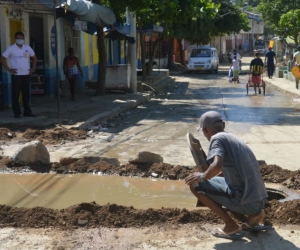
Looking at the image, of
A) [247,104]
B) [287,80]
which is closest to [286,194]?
[247,104]

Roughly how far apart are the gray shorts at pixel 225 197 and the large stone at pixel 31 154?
4.10m

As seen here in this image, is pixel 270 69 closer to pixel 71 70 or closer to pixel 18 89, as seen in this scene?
pixel 71 70

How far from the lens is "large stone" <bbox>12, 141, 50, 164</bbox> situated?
910 centimetres

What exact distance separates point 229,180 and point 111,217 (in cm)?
140

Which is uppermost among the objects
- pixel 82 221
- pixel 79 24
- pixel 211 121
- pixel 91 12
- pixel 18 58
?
pixel 91 12

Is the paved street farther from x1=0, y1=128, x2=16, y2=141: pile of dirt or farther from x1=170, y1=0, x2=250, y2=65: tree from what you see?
x1=170, y1=0, x2=250, y2=65: tree

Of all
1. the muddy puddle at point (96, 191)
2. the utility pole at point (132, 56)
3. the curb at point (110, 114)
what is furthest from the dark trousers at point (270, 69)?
the muddy puddle at point (96, 191)

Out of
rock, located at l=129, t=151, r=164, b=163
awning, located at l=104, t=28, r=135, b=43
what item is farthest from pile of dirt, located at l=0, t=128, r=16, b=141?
awning, located at l=104, t=28, r=135, b=43

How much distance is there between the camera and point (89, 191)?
8055 mm

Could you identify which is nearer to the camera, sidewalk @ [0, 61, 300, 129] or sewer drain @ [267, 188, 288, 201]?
sewer drain @ [267, 188, 288, 201]

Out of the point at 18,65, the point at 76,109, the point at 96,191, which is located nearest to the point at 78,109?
the point at 76,109

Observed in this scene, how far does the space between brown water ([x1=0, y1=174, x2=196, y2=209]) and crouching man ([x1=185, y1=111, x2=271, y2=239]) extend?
1731 mm

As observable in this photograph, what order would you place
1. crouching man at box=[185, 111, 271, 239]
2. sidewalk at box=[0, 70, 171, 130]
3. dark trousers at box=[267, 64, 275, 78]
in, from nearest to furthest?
crouching man at box=[185, 111, 271, 239], sidewalk at box=[0, 70, 171, 130], dark trousers at box=[267, 64, 275, 78]

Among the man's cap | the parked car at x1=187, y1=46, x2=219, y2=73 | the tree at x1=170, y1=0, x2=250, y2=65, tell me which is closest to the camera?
the man's cap
